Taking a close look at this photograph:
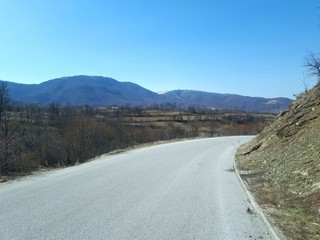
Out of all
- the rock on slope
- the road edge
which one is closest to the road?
the road edge

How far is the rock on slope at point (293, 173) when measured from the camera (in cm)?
838

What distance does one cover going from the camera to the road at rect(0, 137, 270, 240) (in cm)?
699

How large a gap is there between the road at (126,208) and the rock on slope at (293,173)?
665mm

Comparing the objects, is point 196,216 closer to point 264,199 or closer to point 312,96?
point 264,199

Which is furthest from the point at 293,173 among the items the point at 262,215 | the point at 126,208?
the point at 126,208

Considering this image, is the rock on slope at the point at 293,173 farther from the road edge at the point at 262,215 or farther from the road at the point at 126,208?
the road at the point at 126,208

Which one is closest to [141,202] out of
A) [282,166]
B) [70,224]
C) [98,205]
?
[98,205]

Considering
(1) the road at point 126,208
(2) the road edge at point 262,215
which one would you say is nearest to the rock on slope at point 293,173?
(2) the road edge at point 262,215

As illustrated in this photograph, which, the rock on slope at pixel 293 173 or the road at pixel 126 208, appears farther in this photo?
the rock on slope at pixel 293 173

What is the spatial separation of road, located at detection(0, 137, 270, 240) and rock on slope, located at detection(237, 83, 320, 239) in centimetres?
67

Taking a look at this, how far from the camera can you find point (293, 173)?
42.8 feet

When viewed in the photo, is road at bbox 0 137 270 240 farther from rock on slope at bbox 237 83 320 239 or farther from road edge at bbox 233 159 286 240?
rock on slope at bbox 237 83 320 239

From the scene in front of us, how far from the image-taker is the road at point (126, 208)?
6992 millimetres

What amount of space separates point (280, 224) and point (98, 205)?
152 inches
